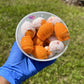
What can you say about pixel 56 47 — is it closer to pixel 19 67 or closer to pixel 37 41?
pixel 37 41

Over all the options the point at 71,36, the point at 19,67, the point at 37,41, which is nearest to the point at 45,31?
the point at 37,41

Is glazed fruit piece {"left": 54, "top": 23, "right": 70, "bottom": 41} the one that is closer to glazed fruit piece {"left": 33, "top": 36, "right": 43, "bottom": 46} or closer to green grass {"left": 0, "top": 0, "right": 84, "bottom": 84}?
glazed fruit piece {"left": 33, "top": 36, "right": 43, "bottom": 46}

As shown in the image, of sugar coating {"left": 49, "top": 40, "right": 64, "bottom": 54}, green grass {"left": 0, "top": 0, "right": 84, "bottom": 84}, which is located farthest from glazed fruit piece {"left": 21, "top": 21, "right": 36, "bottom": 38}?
green grass {"left": 0, "top": 0, "right": 84, "bottom": 84}

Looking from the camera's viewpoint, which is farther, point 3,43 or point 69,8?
point 69,8

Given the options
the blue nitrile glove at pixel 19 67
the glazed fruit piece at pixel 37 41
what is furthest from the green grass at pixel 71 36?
the glazed fruit piece at pixel 37 41

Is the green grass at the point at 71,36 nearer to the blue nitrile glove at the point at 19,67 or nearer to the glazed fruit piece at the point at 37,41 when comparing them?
the blue nitrile glove at the point at 19,67

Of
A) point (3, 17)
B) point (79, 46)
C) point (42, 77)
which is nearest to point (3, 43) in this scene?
point (3, 17)

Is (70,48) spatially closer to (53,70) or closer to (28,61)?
(53,70)
